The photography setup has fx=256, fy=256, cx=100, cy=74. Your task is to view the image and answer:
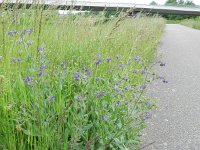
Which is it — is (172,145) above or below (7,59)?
below

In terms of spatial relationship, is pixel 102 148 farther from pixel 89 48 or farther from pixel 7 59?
pixel 89 48

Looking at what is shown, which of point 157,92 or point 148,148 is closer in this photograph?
point 148,148

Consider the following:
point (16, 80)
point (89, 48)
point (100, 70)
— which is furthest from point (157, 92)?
point (16, 80)

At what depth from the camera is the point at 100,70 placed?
2928 millimetres

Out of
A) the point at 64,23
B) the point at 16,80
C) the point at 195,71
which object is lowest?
the point at 195,71

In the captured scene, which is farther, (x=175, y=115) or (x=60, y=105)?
(x=175, y=115)

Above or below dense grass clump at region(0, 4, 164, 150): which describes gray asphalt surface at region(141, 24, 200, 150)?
below

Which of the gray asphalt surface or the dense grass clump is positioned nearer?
the dense grass clump

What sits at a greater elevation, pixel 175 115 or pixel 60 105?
pixel 60 105

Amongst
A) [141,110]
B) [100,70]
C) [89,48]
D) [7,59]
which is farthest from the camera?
[89,48]

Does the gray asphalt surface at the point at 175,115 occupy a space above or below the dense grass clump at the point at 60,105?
below

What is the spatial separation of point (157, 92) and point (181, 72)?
6.73ft

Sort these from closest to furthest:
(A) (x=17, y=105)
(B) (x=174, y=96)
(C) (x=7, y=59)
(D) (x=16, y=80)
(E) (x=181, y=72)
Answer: (A) (x=17, y=105) → (D) (x=16, y=80) → (C) (x=7, y=59) → (B) (x=174, y=96) → (E) (x=181, y=72)

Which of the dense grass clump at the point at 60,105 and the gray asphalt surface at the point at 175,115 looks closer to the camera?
the dense grass clump at the point at 60,105
